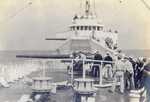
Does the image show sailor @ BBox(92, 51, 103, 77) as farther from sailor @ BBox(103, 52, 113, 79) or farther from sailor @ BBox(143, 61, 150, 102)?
sailor @ BBox(143, 61, 150, 102)

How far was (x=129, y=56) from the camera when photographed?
2438 mm

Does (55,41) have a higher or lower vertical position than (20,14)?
lower

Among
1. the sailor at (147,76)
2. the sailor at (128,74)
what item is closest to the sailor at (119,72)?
the sailor at (128,74)

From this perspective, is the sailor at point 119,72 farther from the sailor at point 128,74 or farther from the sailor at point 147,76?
the sailor at point 147,76

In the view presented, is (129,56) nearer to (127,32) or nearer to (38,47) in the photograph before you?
(127,32)

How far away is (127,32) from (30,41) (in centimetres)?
61

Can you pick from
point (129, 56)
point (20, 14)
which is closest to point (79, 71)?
point (129, 56)

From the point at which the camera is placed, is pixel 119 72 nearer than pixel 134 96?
Result: No

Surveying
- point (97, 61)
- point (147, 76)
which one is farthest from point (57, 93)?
point (147, 76)

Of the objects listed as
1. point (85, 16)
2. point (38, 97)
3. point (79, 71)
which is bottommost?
point (38, 97)

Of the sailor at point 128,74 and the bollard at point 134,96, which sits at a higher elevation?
the sailor at point 128,74

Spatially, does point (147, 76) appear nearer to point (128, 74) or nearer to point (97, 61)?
point (128, 74)

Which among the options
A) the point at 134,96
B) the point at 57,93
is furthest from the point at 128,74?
the point at 57,93

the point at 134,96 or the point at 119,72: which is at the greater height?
the point at 119,72
